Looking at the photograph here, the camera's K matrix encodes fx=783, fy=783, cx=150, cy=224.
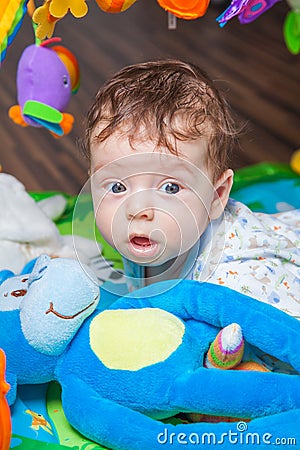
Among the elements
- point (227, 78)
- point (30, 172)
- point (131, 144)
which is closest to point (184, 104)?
point (131, 144)

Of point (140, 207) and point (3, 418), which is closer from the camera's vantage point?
point (3, 418)

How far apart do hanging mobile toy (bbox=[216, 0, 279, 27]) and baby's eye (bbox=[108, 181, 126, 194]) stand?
261 millimetres

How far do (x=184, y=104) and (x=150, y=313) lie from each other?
29 centimetres

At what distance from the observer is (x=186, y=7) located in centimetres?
110

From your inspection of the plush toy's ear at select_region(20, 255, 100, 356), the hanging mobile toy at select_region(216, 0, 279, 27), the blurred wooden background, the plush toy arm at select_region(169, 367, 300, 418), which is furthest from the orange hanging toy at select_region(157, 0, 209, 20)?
the blurred wooden background

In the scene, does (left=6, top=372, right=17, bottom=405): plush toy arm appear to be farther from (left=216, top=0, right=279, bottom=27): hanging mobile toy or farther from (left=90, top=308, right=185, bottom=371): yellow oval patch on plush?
(left=216, top=0, right=279, bottom=27): hanging mobile toy

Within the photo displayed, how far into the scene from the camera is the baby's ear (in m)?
1.15

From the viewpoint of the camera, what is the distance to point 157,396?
0.98 meters

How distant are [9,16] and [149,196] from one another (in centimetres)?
33

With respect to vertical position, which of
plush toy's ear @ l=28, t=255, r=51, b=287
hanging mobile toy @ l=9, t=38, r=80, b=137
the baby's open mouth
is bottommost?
plush toy's ear @ l=28, t=255, r=51, b=287

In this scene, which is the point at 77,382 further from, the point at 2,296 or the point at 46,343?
the point at 2,296

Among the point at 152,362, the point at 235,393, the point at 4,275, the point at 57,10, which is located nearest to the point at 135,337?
the point at 152,362

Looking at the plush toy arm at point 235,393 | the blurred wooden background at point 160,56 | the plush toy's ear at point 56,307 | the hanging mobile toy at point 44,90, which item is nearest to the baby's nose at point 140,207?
the plush toy's ear at point 56,307

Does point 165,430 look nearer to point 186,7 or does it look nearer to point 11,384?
point 11,384
